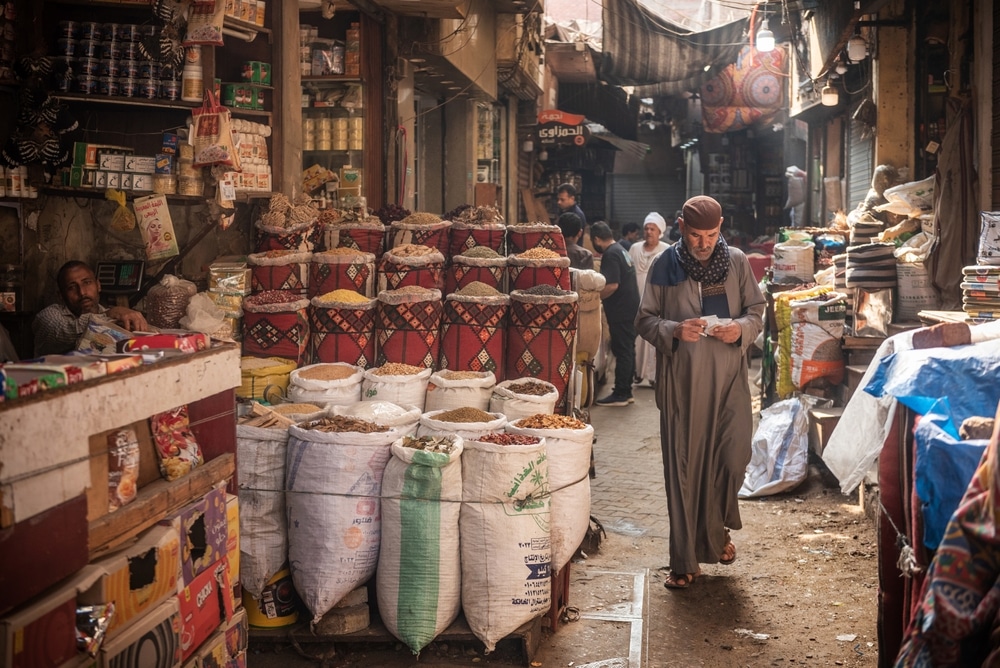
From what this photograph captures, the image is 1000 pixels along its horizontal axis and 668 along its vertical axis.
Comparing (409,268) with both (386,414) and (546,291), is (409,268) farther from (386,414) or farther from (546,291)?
(386,414)

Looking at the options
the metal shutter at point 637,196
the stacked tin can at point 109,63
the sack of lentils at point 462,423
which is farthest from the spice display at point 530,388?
the metal shutter at point 637,196

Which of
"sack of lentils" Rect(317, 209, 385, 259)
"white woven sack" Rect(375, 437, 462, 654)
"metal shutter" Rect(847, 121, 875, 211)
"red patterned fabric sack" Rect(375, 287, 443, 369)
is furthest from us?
"metal shutter" Rect(847, 121, 875, 211)

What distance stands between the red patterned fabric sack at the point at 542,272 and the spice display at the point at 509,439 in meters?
2.09

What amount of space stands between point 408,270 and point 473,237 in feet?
2.40

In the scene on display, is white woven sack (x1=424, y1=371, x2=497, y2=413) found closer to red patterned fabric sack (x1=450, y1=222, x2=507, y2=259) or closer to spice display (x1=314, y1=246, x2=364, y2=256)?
spice display (x1=314, y1=246, x2=364, y2=256)

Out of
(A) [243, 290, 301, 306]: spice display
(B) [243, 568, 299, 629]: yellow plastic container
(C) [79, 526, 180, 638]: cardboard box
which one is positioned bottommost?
(B) [243, 568, 299, 629]: yellow plastic container

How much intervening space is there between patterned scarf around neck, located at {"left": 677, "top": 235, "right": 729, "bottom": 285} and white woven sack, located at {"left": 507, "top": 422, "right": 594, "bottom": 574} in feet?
4.13

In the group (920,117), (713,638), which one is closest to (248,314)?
(713,638)

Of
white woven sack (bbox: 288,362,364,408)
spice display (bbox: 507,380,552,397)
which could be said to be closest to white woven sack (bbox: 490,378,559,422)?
spice display (bbox: 507,380,552,397)

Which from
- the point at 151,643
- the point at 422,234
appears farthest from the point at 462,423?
the point at 422,234

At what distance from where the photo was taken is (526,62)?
14781 mm

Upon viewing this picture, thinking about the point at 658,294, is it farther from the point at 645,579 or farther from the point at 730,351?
the point at 645,579

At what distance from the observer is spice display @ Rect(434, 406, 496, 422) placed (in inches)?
180

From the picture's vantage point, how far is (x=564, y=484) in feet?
14.7
